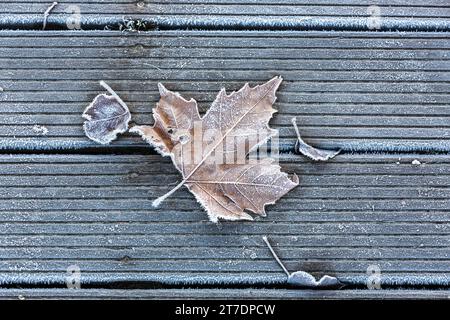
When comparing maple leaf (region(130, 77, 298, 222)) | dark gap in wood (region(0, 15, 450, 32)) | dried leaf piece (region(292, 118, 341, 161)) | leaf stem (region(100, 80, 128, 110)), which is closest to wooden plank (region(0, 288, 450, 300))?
maple leaf (region(130, 77, 298, 222))

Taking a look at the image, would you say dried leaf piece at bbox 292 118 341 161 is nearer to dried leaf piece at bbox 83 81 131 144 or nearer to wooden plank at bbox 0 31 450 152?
wooden plank at bbox 0 31 450 152

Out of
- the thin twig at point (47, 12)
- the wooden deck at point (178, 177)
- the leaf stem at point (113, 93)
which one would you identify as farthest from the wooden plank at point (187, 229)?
the thin twig at point (47, 12)

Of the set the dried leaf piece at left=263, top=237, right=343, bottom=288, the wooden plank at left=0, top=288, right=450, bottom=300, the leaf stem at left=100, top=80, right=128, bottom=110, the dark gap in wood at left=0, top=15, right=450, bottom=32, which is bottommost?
the wooden plank at left=0, top=288, right=450, bottom=300
